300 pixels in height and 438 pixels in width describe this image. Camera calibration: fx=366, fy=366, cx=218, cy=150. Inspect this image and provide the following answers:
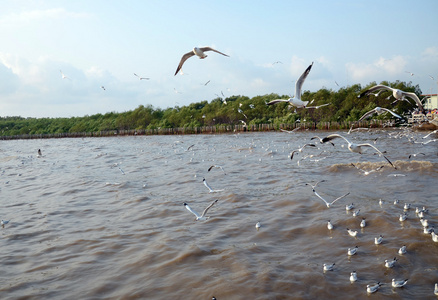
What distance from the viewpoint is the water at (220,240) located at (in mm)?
5855

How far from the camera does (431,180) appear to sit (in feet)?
39.7

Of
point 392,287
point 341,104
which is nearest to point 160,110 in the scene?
point 341,104

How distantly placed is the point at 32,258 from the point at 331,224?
20.8ft

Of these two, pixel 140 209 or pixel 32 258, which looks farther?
pixel 140 209

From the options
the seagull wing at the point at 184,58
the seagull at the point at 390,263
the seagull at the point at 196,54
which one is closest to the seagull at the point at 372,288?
the seagull at the point at 390,263

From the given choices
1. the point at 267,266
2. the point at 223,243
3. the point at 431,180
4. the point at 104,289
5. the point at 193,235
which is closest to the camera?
the point at 104,289

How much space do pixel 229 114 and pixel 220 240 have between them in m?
64.7

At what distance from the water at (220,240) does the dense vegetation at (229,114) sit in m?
22.4

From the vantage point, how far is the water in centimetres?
586

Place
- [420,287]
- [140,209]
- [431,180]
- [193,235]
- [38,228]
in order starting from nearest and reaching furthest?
[420,287], [193,235], [38,228], [140,209], [431,180]

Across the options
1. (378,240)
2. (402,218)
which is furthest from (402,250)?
(402,218)

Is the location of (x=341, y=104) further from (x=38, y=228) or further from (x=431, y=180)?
(x=38, y=228)

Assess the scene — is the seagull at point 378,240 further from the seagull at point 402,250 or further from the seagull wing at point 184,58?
the seagull wing at point 184,58

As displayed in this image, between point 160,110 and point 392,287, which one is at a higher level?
point 160,110
